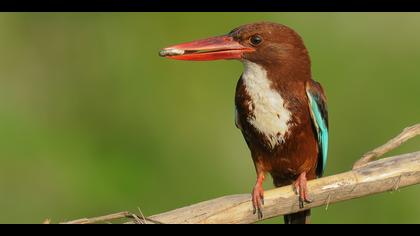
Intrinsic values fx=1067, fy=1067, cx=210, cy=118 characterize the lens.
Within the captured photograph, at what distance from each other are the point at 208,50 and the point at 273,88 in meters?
0.34

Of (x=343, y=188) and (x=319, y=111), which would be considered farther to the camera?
(x=319, y=111)

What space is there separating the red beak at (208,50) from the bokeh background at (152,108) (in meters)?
1.62

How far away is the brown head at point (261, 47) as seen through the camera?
4.72 metres

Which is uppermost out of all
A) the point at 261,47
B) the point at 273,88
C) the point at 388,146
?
the point at 261,47

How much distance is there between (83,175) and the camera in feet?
21.5

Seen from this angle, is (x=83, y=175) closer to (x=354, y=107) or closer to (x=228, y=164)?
(x=228, y=164)

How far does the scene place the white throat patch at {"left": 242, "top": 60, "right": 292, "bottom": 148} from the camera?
4758 millimetres

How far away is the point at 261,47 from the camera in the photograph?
4754mm

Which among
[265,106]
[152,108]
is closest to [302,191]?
[265,106]

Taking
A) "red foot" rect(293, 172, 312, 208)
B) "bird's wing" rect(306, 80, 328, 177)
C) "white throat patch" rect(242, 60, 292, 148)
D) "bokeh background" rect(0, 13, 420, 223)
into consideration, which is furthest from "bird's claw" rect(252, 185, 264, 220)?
"bokeh background" rect(0, 13, 420, 223)

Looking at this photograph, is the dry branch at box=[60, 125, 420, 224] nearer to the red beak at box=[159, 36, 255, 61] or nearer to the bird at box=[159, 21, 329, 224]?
the bird at box=[159, 21, 329, 224]

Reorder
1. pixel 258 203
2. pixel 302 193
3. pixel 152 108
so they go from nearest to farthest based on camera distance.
→ pixel 258 203 < pixel 302 193 < pixel 152 108

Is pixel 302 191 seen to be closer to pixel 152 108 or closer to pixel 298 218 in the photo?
pixel 298 218
